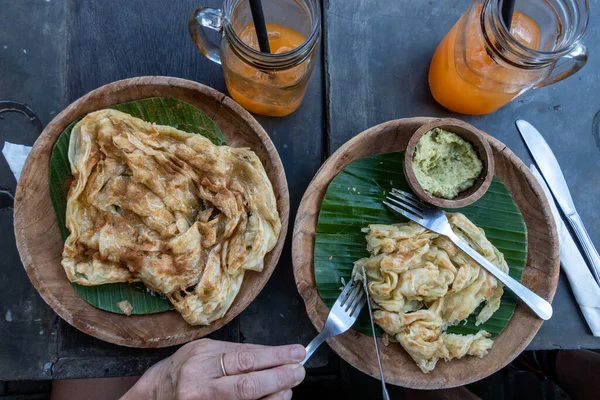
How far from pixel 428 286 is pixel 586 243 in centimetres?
115

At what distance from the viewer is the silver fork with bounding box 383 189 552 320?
7.75ft

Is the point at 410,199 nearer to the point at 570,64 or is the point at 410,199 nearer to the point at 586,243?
the point at 570,64

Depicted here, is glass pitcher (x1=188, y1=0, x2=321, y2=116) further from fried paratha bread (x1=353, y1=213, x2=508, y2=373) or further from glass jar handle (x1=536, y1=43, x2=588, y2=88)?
glass jar handle (x1=536, y1=43, x2=588, y2=88)

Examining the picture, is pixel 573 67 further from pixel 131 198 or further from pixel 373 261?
pixel 131 198

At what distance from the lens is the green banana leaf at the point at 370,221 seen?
2.43m

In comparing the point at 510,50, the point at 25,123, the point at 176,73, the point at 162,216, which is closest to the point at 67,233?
the point at 162,216

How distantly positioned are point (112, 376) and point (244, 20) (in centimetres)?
213

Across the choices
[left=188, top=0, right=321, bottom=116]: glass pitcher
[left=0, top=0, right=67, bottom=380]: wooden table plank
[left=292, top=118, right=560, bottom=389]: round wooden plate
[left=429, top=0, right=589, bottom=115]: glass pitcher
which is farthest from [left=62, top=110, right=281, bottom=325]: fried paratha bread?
[left=429, top=0, right=589, bottom=115]: glass pitcher

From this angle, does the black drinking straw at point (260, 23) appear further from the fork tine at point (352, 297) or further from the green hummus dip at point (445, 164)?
the fork tine at point (352, 297)

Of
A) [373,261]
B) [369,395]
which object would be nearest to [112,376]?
[373,261]

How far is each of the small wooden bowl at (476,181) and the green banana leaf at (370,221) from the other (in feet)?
0.82

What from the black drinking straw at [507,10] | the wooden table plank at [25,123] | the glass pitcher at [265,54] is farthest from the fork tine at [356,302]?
the wooden table plank at [25,123]

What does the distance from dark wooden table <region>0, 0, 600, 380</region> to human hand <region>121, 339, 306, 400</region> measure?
2.07 feet

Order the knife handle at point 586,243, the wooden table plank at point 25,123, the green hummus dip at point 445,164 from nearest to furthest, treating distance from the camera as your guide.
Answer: the green hummus dip at point 445,164
the wooden table plank at point 25,123
the knife handle at point 586,243
